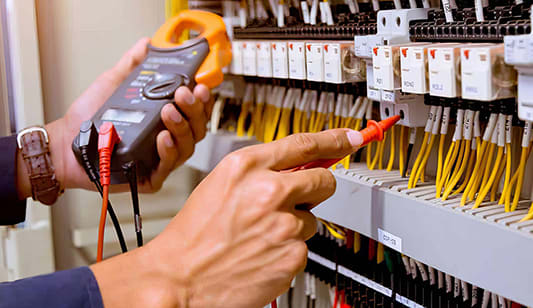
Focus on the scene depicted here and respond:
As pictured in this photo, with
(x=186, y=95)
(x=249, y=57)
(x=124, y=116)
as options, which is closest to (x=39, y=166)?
(x=124, y=116)

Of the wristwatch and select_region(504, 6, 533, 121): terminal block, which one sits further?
the wristwatch

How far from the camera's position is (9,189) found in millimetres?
1098

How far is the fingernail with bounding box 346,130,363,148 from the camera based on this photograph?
715 mm

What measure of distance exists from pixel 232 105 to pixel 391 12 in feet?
1.97

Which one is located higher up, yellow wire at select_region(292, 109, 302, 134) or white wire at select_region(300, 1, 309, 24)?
white wire at select_region(300, 1, 309, 24)

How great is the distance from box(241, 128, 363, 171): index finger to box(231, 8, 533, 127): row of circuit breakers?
0.39 ft

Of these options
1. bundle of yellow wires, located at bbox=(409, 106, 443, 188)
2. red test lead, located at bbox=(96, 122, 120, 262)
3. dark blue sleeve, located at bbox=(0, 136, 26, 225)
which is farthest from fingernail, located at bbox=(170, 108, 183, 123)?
bundle of yellow wires, located at bbox=(409, 106, 443, 188)

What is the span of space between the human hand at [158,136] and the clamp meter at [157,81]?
0.02 metres

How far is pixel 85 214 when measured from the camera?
1385 mm

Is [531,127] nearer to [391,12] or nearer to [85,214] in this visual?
[391,12]

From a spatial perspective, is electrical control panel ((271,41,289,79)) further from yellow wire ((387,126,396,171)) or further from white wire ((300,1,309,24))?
yellow wire ((387,126,396,171))

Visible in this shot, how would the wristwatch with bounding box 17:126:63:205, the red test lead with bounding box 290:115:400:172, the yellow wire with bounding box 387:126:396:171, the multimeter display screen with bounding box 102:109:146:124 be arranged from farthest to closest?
the wristwatch with bounding box 17:126:63:205, the multimeter display screen with bounding box 102:109:146:124, the yellow wire with bounding box 387:126:396:171, the red test lead with bounding box 290:115:400:172

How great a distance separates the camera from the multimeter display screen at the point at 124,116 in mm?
1021

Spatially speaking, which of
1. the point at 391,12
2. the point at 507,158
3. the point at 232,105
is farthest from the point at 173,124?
the point at 507,158
